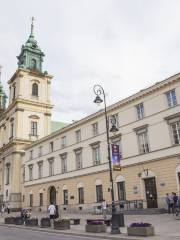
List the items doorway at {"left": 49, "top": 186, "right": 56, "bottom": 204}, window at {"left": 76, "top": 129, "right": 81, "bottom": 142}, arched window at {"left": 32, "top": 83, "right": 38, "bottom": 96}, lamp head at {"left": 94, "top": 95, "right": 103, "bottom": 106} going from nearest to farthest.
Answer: lamp head at {"left": 94, "top": 95, "right": 103, "bottom": 106}, window at {"left": 76, "top": 129, "right": 81, "bottom": 142}, doorway at {"left": 49, "top": 186, "right": 56, "bottom": 204}, arched window at {"left": 32, "top": 83, "right": 38, "bottom": 96}

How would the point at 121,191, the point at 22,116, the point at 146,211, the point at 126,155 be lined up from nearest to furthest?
the point at 146,211 < the point at 126,155 < the point at 121,191 < the point at 22,116

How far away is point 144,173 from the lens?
102ft

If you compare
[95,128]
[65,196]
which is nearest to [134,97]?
[95,128]

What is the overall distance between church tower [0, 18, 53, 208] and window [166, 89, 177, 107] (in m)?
37.6

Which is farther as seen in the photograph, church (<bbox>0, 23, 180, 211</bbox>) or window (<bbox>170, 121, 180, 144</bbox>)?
church (<bbox>0, 23, 180, 211</bbox>)

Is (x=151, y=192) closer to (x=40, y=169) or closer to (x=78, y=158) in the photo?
(x=78, y=158)

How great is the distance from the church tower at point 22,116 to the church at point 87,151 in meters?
0.19

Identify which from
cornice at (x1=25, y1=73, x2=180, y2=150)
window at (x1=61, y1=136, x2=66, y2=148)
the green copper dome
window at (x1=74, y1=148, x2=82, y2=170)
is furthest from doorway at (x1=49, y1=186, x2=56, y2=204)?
the green copper dome

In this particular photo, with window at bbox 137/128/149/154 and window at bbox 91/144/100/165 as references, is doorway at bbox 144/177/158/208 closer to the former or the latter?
window at bbox 137/128/149/154

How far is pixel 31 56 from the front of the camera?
69.9 meters

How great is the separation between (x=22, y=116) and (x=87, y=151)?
2746cm

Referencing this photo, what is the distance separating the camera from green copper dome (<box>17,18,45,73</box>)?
68812 millimetres

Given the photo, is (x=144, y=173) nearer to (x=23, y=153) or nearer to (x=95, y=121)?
(x=95, y=121)

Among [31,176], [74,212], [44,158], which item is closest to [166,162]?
[74,212]
